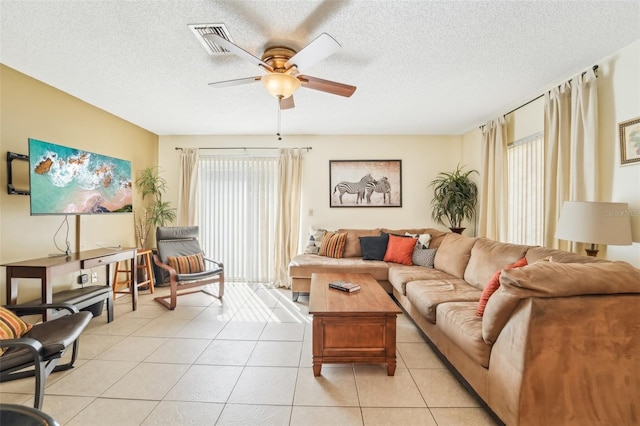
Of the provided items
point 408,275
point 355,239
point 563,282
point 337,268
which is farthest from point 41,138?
point 563,282

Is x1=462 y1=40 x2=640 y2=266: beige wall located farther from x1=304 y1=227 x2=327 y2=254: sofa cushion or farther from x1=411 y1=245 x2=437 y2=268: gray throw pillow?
x1=304 y1=227 x2=327 y2=254: sofa cushion

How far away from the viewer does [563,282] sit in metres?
1.40

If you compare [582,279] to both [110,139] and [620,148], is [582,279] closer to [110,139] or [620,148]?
[620,148]

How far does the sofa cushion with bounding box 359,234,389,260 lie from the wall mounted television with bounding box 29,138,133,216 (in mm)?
3395

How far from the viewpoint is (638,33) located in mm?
2045

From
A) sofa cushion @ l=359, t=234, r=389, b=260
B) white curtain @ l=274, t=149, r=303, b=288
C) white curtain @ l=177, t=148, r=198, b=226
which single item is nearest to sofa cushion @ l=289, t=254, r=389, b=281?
sofa cushion @ l=359, t=234, r=389, b=260

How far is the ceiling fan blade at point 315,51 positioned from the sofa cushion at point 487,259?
2308mm

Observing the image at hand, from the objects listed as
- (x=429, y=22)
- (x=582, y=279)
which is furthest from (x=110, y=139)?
(x=582, y=279)

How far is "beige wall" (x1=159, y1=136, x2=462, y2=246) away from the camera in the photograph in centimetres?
481

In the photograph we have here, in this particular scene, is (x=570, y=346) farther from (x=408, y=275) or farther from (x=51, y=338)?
(x=51, y=338)

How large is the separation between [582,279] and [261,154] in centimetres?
442

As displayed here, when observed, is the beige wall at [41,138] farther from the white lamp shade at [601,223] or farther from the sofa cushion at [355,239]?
the white lamp shade at [601,223]

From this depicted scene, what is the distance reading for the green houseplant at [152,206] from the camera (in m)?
4.44

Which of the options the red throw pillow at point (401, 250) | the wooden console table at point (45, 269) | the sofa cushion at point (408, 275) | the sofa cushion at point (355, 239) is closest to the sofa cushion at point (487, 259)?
the sofa cushion at point (408, 275)
